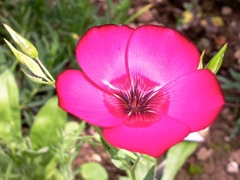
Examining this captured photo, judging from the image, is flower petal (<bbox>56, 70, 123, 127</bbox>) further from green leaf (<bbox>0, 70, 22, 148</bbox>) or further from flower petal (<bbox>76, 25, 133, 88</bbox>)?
green leaf (<bbox>0, 70, 22, 148</bbox>)

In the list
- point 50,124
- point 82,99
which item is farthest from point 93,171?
point 82,99

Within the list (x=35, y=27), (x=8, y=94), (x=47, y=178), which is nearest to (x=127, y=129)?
(x=8, y=94)

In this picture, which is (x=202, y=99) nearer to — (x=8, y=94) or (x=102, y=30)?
(x=102, y=30)

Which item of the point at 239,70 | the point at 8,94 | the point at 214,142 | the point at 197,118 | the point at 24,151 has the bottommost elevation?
the point at 214,142

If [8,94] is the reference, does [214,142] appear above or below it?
below

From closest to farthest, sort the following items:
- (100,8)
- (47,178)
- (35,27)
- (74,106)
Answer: (74,106)
(47,178)
(35,27)
(100,8)

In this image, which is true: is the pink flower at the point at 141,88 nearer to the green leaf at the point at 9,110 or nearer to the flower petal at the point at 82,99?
the flower petal at the point at 82,99

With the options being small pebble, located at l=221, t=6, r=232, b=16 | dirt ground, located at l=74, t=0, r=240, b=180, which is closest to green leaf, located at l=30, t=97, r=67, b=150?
dirt ground, located at l=74, t=0, r=240, b=180
